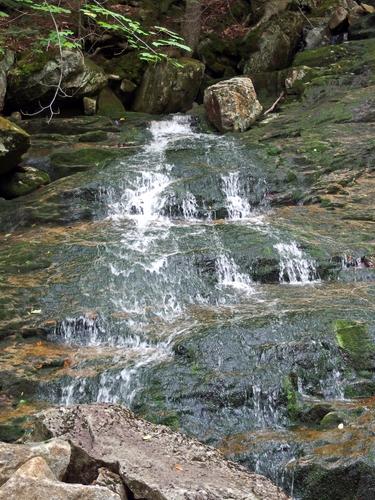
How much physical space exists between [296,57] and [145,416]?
1283 centimetres

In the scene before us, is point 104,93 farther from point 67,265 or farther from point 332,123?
point 67,265

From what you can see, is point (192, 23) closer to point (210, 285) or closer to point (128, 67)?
point (128, 67)

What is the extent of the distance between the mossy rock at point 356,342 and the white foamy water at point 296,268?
1716mm

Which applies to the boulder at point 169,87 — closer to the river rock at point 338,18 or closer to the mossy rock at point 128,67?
the mossy rock at point 128,67

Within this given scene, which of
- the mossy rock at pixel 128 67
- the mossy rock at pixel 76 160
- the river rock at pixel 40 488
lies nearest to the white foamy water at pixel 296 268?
the mossy rock at pixel 76 160

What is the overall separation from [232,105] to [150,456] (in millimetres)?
10490

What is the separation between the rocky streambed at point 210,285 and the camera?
550 centimetres

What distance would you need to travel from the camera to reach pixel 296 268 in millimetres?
8258

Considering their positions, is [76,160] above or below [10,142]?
below

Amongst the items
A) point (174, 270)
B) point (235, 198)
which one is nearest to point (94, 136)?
point (235, 198)

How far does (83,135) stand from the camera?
41.3ft

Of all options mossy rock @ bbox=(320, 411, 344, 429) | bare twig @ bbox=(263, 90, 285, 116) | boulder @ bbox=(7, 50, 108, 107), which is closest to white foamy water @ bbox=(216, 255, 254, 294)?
mossy rock @ bbox=(320, 411, 344, 429)

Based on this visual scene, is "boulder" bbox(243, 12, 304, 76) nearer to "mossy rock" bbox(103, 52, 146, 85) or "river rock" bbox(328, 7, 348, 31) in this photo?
"river rock" bbox(328, 7, 348, 31)

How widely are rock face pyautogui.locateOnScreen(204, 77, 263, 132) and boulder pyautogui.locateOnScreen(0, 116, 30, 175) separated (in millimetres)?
4871
